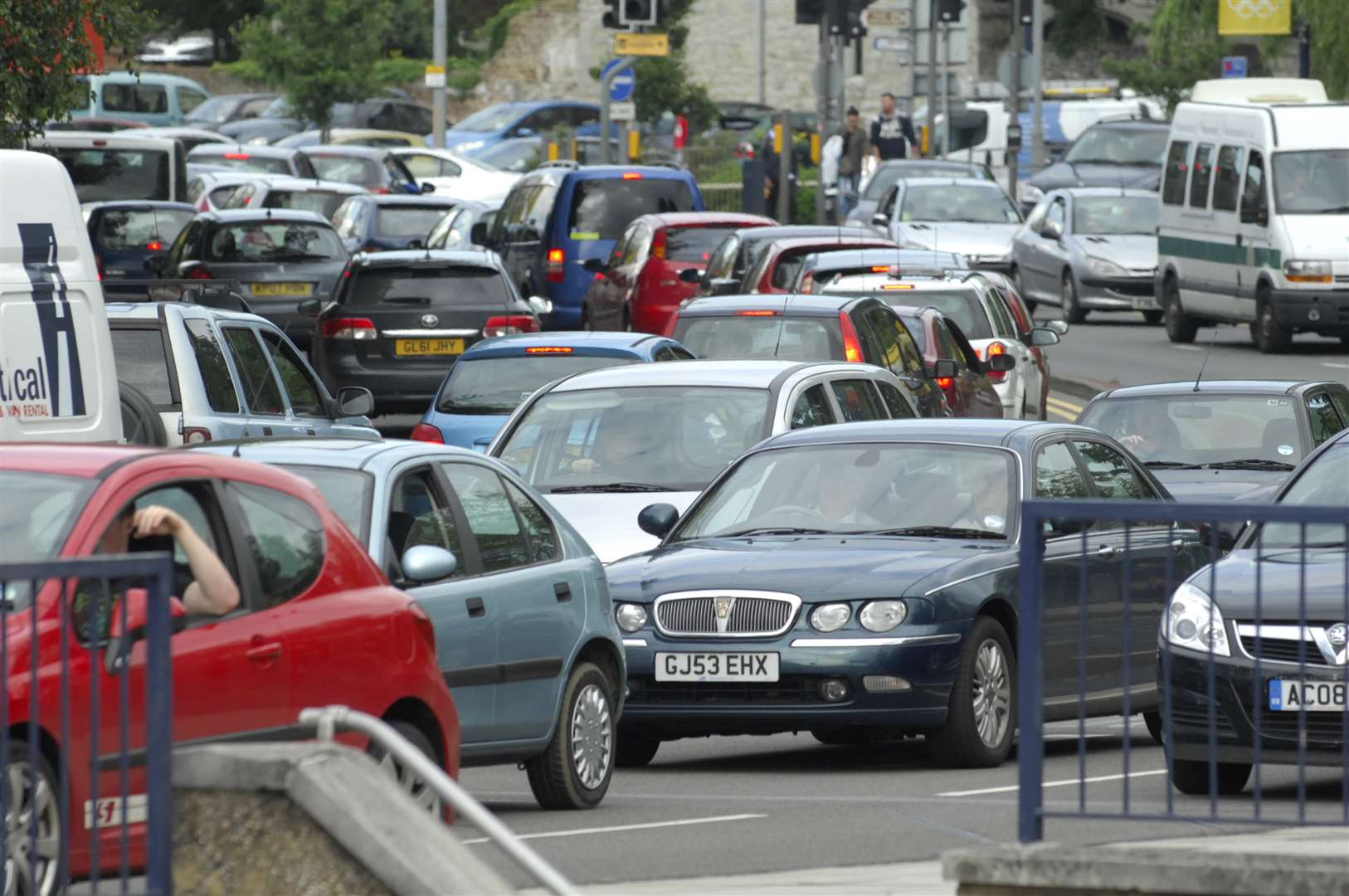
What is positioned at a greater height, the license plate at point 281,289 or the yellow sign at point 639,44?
the yellow sign at point 639,44

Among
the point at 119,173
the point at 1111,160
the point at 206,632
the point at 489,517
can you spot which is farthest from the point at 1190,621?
the point at 1111,160

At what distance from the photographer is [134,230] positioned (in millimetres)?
34125

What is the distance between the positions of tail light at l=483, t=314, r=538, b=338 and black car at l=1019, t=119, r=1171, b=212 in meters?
25.7

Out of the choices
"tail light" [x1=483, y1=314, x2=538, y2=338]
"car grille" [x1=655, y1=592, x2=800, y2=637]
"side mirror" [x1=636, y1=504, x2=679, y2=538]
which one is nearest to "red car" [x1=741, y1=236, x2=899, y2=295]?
"tail light" [x1=483, y1=314, x2=538, y2=338]

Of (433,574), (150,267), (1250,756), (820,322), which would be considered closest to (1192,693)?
(1250,756)

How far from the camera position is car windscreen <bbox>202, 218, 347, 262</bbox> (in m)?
29.4

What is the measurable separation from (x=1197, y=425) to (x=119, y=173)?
70.8 feet

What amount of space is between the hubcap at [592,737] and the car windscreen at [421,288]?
14.0 metres

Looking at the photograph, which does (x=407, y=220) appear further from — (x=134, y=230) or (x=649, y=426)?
(x=649, y=426)

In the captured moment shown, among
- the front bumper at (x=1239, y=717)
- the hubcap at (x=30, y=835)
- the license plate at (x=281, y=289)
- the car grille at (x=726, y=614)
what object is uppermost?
the hubcap at (x=30, y=835)

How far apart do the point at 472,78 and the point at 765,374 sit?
63.6m

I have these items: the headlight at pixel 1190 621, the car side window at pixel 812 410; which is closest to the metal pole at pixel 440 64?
the car side window at pixel 812 410

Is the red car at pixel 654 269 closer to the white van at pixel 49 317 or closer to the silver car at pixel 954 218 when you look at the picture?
the silver car at pixel 954 218

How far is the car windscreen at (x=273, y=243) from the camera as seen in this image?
1156 inches
